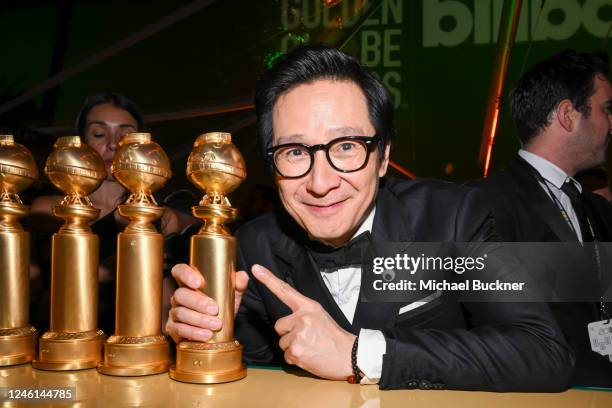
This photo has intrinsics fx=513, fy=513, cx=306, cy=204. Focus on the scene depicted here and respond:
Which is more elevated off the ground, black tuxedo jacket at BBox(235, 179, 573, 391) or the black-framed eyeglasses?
the black-framed eyeglasses

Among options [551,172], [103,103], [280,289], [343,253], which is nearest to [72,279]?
[280,289]

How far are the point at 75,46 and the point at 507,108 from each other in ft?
11.6

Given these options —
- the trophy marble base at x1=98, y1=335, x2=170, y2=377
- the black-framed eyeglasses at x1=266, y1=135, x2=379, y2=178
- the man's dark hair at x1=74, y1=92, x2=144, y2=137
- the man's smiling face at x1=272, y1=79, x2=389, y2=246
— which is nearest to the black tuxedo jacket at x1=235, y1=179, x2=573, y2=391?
the man's smiling face at x1=272, y1=79, x2=389, y2=246

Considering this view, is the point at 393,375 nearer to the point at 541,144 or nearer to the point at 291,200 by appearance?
the point at 291,200

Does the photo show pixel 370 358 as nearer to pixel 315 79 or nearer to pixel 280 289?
pixel 280 289

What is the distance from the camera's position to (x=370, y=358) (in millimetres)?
921

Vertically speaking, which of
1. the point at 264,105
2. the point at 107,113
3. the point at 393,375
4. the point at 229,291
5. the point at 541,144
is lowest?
the point at 393,375

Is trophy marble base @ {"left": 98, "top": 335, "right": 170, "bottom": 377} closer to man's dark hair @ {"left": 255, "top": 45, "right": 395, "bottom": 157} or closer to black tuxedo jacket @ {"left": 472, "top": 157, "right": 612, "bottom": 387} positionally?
man's dark hair @ {"left": 255, "top": 45, "right": 395, "bottom": 157}

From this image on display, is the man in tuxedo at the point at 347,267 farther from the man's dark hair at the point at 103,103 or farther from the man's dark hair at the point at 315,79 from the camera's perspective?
the man's dark hair at the point at 103,103

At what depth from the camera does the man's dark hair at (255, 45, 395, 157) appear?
124 centimetres

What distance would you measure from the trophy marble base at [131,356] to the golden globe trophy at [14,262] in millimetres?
203

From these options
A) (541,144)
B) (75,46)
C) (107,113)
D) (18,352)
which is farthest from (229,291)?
(75,46)

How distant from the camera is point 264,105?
1298 millimetres

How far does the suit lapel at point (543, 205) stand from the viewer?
237cm
